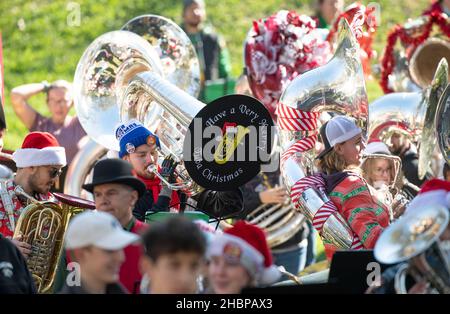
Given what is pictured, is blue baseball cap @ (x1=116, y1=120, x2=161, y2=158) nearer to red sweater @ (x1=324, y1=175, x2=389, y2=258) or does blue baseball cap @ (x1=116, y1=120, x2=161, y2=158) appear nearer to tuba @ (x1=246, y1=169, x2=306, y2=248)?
red sweater @ (x1=324, y1=175, x2=389, y2=258)

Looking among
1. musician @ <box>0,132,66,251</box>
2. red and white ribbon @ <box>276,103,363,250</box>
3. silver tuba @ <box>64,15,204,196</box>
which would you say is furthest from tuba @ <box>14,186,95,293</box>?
red and white ribbon @ <box>276,103,363,250</box>

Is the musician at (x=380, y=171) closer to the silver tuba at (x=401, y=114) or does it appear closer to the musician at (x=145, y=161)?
the silver tuba at (x=401, y=114)

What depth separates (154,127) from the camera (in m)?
8.89

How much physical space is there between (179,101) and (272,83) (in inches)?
81.3

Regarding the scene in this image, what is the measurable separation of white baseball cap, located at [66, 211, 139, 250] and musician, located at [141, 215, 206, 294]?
0.13 meters

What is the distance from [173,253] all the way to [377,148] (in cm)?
369

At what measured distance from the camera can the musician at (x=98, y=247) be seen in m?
5.86

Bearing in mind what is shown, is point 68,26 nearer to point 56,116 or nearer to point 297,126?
point 56,116

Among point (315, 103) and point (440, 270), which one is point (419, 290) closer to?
point (440, 270)

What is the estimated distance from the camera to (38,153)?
26.6 ft

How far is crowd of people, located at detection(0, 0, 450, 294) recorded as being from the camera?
587 cm

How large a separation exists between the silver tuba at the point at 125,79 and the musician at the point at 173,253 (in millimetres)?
2809

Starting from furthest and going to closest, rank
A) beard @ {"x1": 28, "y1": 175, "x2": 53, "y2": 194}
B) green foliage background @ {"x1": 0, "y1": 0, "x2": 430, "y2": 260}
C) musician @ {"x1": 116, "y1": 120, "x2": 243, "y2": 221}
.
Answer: green foliage background @ {"x1": 0, "y1": 0, "x2": 430, "y2": 260}
beard @ {"x1": 28, "y1": 175, "x2": 53, "y2": 194}
musician @ {"x1": 116, "y1": 120, "x2": 243, "y2": 221}

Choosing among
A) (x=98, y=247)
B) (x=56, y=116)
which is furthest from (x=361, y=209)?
(x=56, y=116)
